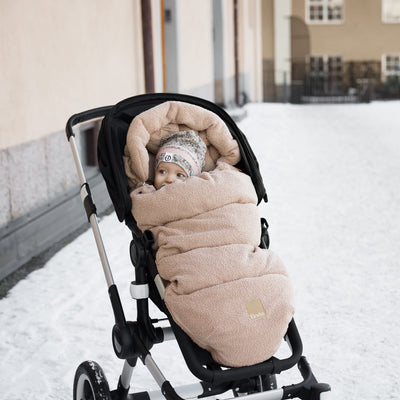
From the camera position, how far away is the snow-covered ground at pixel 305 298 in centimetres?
324

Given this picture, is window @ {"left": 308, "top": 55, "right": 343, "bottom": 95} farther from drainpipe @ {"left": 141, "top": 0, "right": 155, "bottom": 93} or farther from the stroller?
the stroller

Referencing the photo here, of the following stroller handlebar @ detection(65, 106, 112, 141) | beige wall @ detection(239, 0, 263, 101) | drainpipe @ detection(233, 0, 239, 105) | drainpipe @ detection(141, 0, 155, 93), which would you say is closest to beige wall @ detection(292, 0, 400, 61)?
beige wall @ detection(239, 0, 263, 101)

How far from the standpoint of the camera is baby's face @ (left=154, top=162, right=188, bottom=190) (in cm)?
269

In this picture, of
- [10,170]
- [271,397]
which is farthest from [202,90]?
[271,397]

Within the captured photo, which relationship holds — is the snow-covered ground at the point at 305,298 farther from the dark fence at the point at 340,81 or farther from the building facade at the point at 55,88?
the dark fence at the point at 340,81

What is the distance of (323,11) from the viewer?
27.0 m

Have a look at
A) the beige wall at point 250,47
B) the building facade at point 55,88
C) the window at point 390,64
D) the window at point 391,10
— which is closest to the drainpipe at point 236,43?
the beige wall at point 250,47

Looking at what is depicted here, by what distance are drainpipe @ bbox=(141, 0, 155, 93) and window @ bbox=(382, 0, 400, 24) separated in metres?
20.5

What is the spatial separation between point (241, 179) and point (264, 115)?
13302 mm

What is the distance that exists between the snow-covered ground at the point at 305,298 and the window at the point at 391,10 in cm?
2003

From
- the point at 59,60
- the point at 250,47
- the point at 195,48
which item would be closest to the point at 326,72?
the point at 250,47

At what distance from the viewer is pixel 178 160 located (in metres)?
2.68

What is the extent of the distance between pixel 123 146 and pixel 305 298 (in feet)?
5.99

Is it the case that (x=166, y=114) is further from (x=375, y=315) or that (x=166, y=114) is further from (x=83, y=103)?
(x=83, y=103)
